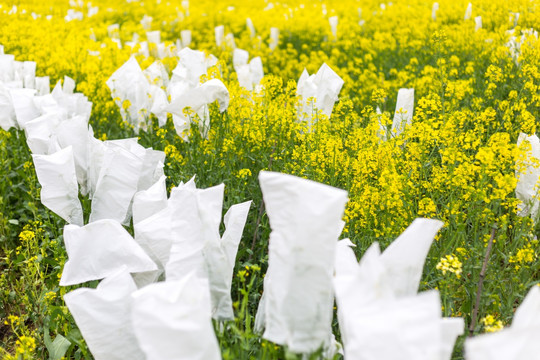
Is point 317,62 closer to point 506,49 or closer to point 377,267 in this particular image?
point 506,49

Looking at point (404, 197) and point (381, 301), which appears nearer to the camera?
point (381, 301)

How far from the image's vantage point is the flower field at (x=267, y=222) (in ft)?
4.75

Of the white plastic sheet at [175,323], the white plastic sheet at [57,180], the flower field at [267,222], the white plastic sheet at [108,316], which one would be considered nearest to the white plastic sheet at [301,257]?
the flower field at [267,222]

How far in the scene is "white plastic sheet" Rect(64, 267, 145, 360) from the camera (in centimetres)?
179

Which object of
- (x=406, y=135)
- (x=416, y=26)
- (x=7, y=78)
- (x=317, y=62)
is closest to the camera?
(x=406, y=135)

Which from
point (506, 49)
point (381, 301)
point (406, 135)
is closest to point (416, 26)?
point (506, 49)

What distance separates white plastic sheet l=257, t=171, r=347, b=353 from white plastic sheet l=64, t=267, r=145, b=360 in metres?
0.46

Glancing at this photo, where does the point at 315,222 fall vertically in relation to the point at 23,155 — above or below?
above

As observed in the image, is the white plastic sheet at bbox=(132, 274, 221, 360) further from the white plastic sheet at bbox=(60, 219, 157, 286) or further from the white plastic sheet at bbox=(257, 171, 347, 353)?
the white plastic sheet at bbox=(60, 219, 157, 286)

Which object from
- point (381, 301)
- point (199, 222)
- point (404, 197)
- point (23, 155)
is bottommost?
point (23, 155)

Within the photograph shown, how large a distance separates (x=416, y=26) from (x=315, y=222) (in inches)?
226

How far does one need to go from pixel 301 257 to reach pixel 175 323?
14.6 inches

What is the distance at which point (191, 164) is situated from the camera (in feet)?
10.8

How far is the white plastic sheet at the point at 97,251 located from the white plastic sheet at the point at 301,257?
2.00ft
